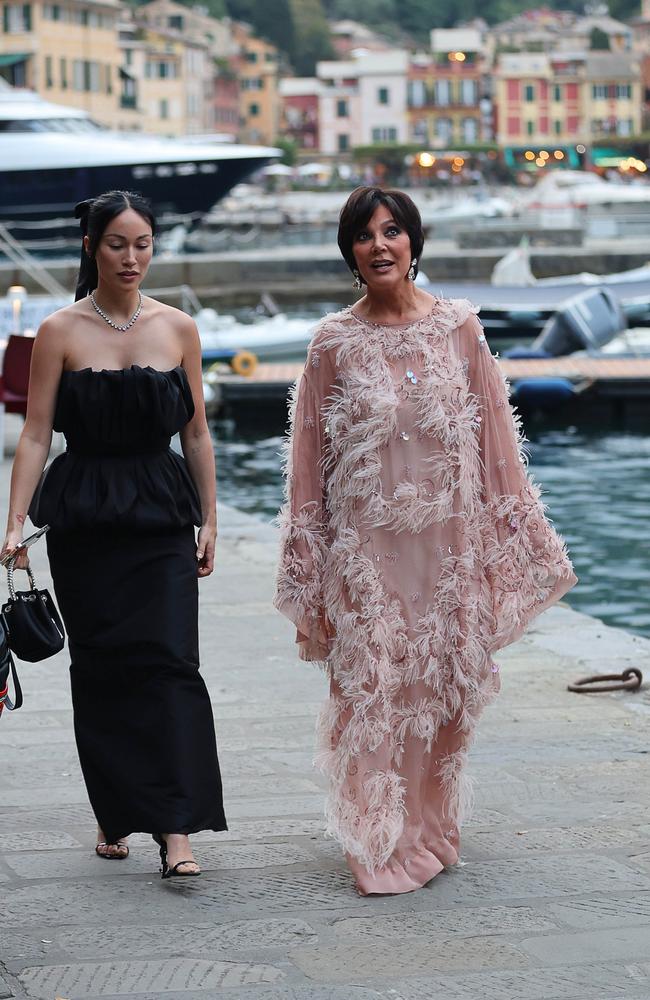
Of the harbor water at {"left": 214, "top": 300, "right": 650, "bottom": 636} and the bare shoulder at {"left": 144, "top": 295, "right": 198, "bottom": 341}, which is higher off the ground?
the bare shoulder at {"left": 144, "top": 295, "right": 198, "bottom": 341}

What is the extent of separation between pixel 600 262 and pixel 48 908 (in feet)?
119

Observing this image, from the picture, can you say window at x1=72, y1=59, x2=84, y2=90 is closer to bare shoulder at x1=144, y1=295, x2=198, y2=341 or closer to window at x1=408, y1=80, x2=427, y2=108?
window at x1=408, y1=80, x2=427, y2=108

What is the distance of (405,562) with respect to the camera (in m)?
4.37

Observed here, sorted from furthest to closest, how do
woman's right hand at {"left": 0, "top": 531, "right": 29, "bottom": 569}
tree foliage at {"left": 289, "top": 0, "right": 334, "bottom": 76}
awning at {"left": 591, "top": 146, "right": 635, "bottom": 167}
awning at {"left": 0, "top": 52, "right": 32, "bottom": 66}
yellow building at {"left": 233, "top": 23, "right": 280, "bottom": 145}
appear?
tree foliage at {"left": 289, "top": 0, "right": 334, "bottom": 76} < yellow building at {"left": 233, "top": 23, "right": 280, "bottom": 145} < awning at {"left": 591, "top": 146, "right": 635, "bottom": 167} < awning at {"left": 0, "top": 52, "right": 32, "bottom": 66} < woman's right hand at {"left": 0, "top": 531, "right": 29, "bottom": 569}

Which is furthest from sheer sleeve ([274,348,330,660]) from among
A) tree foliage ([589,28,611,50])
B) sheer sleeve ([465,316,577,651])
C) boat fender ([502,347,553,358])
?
tree foliage ([589,28,611,50])

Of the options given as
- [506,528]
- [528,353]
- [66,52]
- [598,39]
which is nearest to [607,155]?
[598,39]

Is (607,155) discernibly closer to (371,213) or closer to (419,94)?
(419,94)

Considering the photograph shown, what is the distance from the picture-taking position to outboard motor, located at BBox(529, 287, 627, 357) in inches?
917

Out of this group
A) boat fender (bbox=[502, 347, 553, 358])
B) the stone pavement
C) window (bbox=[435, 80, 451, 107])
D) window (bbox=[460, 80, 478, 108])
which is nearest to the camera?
the stone pavement

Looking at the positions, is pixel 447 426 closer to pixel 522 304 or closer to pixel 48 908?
pixel 48 908

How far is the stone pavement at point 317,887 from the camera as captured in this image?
3.65 m

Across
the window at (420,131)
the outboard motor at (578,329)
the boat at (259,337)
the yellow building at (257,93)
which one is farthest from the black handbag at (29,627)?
the yellow building at (257,93)

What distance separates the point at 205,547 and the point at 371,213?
917 millimetres

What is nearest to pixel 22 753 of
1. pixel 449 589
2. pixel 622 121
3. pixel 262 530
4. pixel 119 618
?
pixel 119 618
